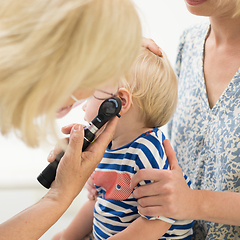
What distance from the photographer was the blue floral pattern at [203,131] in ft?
2.91

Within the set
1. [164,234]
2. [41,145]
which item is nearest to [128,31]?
[41,145]

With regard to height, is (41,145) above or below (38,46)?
below

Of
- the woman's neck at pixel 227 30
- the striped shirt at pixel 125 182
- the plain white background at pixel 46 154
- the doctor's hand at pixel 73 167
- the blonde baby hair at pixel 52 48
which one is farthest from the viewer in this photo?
the plain white background at pixel 46 154

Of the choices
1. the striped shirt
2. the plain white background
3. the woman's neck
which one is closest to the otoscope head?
the striped shirt

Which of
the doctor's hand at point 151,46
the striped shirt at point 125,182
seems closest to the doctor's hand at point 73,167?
the striped shirt at point 125,182

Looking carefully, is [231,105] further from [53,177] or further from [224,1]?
[53,177]

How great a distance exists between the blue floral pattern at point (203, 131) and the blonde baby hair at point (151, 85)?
147 mm

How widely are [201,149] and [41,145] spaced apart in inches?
25.0

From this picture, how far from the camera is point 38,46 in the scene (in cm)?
48

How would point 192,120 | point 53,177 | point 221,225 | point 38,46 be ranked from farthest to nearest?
point 192,120, point 221,225, point 53,177, point 38,46

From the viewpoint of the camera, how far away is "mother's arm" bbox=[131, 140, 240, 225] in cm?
77

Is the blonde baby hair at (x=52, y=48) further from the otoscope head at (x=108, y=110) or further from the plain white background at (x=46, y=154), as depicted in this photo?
the plain white background at (x=46, y=154)

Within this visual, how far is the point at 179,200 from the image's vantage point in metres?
0.77

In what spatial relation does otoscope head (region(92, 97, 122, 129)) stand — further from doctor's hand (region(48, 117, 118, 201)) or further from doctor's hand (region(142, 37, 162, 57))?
doctor's hand (region(142, 37, 162, 57))
